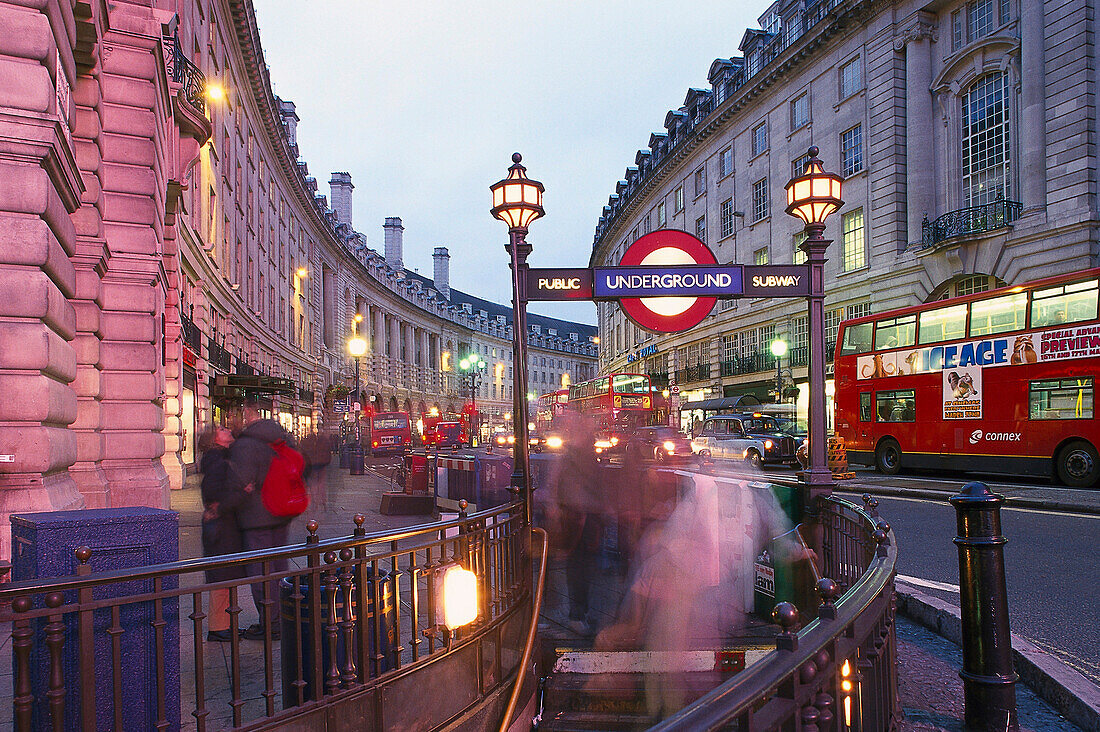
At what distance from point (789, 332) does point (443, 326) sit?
71.6 metres

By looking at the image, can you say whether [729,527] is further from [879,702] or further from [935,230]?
[935,230]

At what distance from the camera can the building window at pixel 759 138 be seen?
41906mm

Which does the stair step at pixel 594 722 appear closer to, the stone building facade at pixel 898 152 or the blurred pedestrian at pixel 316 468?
the blurred pedestrian at pixel 316 468

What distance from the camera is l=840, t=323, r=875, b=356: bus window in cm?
2372

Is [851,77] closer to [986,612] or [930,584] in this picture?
[930,584]

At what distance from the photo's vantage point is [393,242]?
94250 mm

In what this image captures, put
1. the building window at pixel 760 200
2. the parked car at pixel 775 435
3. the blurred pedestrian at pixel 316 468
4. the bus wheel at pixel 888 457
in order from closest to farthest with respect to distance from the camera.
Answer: the blurred pedestrian at pixel 316 468, the bus wheel at pixel 888 457, the parked car at pixel 775 435, the building window at pixel 760 200

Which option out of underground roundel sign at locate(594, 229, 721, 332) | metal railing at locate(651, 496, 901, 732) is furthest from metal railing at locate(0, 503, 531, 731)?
underground roundel sign at locate(594, 229, 721, 332)

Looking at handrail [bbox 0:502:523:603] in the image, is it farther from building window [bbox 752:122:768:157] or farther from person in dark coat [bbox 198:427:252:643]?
building window [bbox 752:122:768:157]

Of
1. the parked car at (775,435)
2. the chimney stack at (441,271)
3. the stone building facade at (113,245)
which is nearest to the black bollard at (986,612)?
the stone building facade at (113,245)

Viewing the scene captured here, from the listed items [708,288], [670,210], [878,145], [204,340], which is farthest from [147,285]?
[670,210]

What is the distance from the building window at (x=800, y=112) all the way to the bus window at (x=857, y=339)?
17.4m

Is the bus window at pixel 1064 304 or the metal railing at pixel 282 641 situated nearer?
the metal railing at pixel 282 641

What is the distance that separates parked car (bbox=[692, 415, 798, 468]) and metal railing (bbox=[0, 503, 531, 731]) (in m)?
22.5
